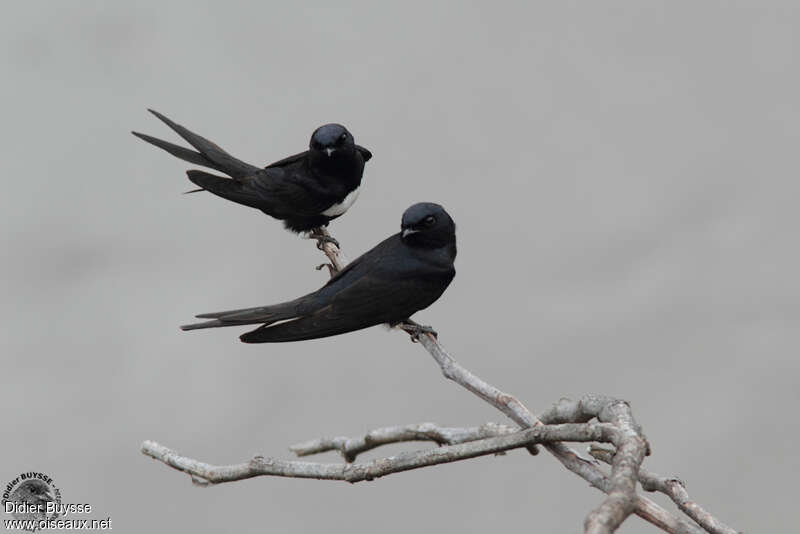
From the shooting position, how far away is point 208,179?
7.64 m

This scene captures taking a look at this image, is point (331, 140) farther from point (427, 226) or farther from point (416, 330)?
point (416, 330)

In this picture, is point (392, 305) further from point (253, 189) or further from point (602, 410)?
point (253, 189)

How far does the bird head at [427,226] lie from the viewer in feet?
20.0

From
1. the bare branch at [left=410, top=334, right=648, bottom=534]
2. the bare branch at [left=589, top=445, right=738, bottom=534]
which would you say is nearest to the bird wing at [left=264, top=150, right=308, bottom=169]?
the bare branch at [left=410, top=334, right=648, bottom=534]

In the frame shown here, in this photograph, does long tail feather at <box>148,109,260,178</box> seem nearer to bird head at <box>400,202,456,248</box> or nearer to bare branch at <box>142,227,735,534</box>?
bird head at <box>400,202,456,248</box>

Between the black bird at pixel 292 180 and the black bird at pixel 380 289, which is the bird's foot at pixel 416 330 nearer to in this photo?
the black bird at pixel 380 289

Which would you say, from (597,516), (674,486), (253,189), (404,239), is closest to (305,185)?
(253,189)

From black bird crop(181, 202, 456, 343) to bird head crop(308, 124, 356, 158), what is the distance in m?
1.38

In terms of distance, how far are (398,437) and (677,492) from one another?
166 centimetres

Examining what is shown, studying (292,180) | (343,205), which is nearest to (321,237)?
(343,205)

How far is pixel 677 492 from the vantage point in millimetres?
5203

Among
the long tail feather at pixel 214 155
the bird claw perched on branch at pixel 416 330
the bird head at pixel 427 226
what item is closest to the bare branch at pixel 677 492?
the bird claw perched on branch at pixel 416 330

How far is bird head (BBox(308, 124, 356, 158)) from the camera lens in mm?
7398

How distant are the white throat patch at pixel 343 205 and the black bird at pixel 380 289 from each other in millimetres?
1434
